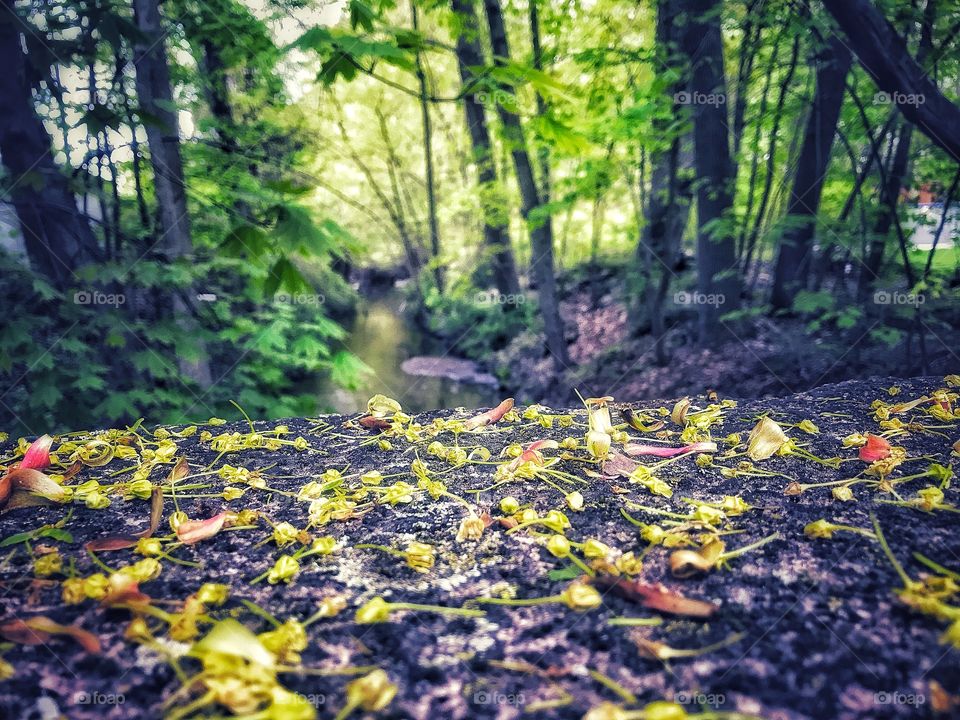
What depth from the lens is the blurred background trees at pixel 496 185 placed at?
2287 mm

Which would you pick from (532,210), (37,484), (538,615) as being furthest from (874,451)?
(532,210)

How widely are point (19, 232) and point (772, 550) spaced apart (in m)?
3.44

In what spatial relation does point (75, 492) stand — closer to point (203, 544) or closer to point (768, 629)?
point (203, 544)

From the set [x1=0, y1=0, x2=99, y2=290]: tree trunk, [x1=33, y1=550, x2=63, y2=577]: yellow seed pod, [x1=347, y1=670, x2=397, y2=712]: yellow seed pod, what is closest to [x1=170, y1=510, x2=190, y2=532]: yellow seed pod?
[x1=33, y1=550, x2=63, y2=577]: yellow seed pod

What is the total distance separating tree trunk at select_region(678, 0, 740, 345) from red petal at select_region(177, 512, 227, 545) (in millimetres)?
3809

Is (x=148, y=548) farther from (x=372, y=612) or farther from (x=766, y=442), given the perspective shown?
(x=766, y=442)

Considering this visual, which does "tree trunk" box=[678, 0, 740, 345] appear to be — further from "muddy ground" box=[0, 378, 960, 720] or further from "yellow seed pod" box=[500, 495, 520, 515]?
"yellow seed pod" box=[500, 495, 520, 515]

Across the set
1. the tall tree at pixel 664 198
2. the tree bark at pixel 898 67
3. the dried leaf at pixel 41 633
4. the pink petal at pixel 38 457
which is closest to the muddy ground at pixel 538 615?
the dried leaf at pixel 41 633

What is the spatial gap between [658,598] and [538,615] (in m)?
0.19

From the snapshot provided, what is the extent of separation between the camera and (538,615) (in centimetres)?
77

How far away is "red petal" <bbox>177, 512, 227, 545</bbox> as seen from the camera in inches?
39.3

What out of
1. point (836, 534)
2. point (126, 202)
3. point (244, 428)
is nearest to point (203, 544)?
point (244, 428)

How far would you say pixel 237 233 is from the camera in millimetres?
1301

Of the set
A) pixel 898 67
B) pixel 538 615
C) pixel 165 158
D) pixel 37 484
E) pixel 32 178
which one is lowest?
pixel 538 615
